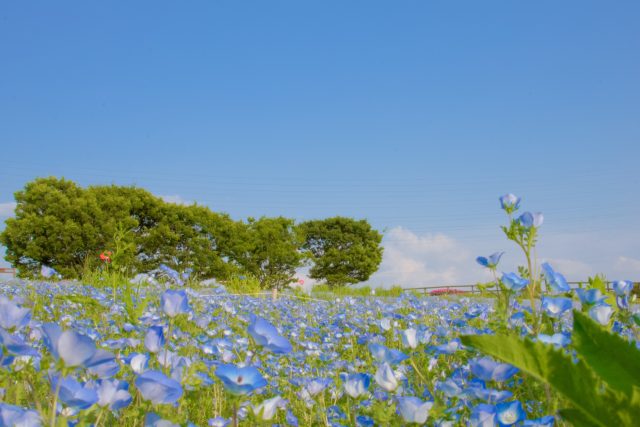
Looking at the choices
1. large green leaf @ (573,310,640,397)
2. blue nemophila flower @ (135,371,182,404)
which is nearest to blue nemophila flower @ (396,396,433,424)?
large green leaf @ (573,310,640,397)

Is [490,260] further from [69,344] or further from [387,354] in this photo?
[69,344]

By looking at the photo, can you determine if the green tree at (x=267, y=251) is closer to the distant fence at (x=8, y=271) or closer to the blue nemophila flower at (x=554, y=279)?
the distant fence at (x=8, y=271)

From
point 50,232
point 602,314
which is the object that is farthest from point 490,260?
point 50,232

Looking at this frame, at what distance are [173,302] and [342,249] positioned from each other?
136ft

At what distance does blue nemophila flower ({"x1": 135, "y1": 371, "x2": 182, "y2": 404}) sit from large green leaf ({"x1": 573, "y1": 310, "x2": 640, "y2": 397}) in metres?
0.97

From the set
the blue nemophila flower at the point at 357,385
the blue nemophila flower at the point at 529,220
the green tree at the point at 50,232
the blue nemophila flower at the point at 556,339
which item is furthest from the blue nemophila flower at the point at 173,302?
the green tree at the point at 50,232

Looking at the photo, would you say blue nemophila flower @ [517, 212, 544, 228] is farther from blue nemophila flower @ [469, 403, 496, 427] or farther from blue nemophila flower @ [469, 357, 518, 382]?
blue nemophila flower @ [469, 403, 496, 427]

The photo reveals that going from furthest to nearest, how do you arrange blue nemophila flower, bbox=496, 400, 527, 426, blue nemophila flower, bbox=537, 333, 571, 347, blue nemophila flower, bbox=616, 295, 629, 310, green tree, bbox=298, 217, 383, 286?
green tree, bbox=298, 217, 383, 286, blue nemophila flower, bbox=616, 295, 629, 310, blue nemophila flower, bbox=537, 333, 571, 347, blue nemophila flower, bbox=496, 400, 527, 426

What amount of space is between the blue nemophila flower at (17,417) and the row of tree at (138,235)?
1051 inches

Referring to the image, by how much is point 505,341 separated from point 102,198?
3272 centimetres

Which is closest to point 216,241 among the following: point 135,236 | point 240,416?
point 135,236

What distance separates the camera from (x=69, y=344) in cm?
119

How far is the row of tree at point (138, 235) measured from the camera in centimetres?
2875

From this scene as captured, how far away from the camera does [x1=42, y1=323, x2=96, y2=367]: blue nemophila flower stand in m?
1.19
